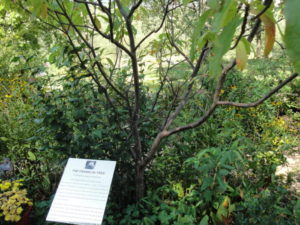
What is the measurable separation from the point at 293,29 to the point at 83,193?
1.46 m

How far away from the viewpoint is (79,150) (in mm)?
2082

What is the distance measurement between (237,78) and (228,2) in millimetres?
4343

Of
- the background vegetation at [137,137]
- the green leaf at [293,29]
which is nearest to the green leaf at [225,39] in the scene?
the green leaf at [293,29]

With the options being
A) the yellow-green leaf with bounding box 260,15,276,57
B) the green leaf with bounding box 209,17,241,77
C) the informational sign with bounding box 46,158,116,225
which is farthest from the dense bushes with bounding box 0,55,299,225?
the green leaf with bounding box 209,17,241,77

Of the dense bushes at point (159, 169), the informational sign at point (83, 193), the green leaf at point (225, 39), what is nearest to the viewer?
the green leaf at point (225, 39)

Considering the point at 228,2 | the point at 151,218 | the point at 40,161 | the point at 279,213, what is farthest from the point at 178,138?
the point at 228,2

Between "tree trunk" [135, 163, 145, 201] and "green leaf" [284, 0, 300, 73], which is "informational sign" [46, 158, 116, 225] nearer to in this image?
"tree trunk" [135, 163, 145, 201]

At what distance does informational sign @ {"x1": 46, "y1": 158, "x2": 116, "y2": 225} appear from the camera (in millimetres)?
1491

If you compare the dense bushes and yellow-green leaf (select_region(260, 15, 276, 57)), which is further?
the dense bushes

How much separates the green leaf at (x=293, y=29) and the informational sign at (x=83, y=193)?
1.36 meters

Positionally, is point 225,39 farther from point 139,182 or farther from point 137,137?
point 139,182

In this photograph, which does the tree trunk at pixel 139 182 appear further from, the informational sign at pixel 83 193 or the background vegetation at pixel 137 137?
the informational sign at pixel 83 193

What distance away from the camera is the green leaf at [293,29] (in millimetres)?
278

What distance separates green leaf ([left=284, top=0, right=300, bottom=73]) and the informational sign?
1.36 meters
